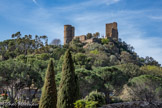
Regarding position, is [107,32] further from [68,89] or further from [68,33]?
[68,89]

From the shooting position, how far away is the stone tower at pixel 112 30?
257ft

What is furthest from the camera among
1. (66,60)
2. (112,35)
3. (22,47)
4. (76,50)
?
(112,35)

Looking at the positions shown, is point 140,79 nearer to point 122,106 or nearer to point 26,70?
point 26,70

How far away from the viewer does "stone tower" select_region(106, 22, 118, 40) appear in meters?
78.4

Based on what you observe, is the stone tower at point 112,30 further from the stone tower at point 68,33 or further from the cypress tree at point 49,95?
the cypress tree at point 49,95

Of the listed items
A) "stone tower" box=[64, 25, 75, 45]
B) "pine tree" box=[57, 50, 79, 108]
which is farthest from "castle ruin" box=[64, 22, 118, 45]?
"pine tree" box=[57, 50, 79, 108]

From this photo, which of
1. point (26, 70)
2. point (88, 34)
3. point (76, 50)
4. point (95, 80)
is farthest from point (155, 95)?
point (88, 34)

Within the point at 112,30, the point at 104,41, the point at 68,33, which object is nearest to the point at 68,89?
the point at 104,41

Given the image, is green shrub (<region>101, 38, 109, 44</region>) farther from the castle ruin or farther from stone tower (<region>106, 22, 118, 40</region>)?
stone tower (<region>106, 22, 118, 40</region>)

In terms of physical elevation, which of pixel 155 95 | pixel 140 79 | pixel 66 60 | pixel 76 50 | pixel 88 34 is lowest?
pixel 155 95

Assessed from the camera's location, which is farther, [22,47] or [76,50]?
[22,47]

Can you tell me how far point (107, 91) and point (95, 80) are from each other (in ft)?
10.0

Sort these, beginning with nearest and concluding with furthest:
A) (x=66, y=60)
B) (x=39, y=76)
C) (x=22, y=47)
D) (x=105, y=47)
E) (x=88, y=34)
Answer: (x=66, y=60) < (x=39, y=76) < (x=22, y=47) < (x=105, y=47) < (x=88, y=34)

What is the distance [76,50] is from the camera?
51.7m
